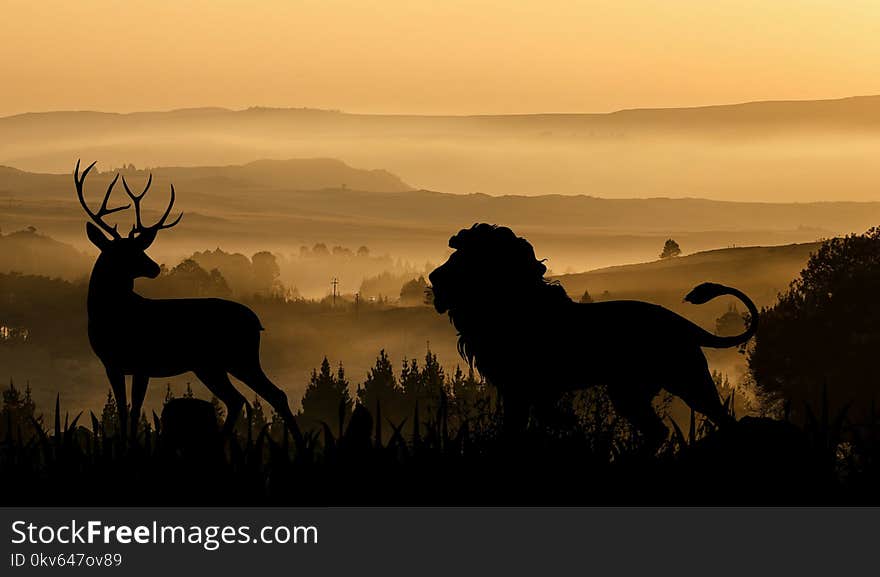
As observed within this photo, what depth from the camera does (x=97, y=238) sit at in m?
15.2

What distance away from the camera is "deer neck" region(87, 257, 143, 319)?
50.9ft

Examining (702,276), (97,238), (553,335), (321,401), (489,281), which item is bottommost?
(321,401)

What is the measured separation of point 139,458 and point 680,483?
464cm

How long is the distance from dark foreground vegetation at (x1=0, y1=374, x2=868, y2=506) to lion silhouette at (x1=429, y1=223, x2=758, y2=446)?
A: 1.56 meters

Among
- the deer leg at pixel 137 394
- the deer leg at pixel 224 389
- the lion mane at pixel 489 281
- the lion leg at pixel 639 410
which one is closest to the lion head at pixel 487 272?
the lion mane at pixel 489 281

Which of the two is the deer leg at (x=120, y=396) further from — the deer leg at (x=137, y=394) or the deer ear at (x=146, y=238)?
the deer ear at (x=146, y=238)

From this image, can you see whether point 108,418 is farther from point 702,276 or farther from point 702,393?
point 702,276

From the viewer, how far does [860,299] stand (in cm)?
4778

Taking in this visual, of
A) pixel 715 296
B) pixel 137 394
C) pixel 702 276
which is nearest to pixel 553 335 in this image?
pixel 715 296

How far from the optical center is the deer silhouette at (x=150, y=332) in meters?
15.4

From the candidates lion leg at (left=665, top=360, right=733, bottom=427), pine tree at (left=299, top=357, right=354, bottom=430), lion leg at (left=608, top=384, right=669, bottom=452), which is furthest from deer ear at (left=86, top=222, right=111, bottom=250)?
pine tree at (left=299, top=357, right=354, bottom=430)

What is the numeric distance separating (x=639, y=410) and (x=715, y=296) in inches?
61.3

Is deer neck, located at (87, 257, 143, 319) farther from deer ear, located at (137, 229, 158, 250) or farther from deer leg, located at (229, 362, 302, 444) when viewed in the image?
deer leg, located at (229, 362, 302, 444)

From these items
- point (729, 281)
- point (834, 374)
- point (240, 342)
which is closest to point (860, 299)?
point (834, 374)
